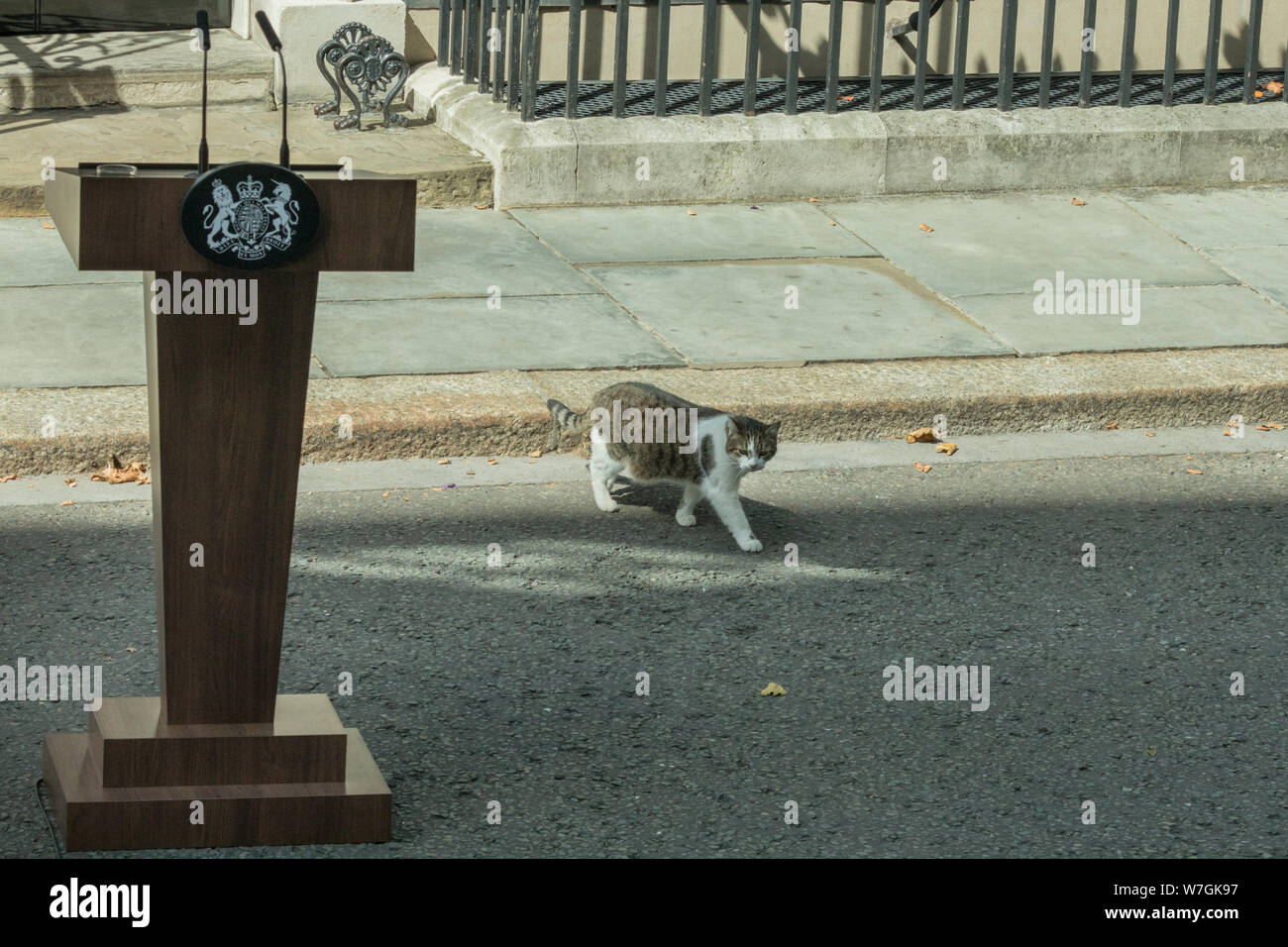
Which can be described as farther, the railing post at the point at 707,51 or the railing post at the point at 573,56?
the railing post at the point at 707,51

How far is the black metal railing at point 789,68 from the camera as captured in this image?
9297mm

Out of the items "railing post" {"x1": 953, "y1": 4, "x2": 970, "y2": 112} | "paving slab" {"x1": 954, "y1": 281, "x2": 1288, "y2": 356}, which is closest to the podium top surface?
"paving slab" {"x1": 954, "y1": 281, "x2": 1288, "y2": 356}

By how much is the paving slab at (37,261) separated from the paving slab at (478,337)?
0.99 meters

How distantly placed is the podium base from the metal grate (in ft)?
19.4

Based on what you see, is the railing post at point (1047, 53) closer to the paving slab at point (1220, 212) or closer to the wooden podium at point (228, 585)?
the paving slab at point (1220, 212)

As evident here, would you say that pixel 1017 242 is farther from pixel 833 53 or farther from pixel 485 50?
pixel 485 50

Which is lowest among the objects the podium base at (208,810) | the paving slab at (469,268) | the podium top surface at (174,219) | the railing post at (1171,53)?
the podium base at (208,810)

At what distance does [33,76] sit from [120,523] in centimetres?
465

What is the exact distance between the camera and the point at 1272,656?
5.13m

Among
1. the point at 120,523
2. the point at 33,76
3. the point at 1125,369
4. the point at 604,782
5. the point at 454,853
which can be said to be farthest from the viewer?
the point at 33,76

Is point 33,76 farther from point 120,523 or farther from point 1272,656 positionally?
point 1272,656

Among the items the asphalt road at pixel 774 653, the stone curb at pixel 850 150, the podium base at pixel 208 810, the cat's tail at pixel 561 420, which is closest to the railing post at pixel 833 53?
the stone curb at pixel 850 150

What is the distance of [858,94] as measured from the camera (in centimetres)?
1017

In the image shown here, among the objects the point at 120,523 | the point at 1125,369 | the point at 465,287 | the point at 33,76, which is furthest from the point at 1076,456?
the point at 33,76
